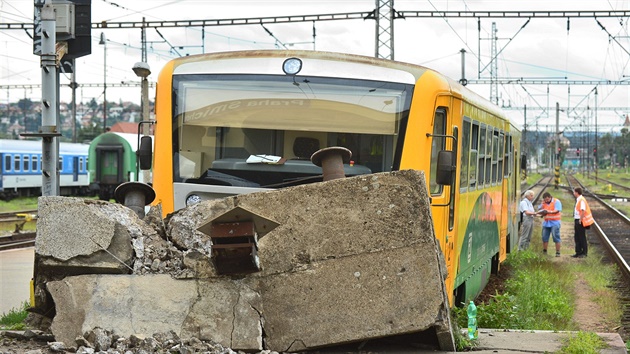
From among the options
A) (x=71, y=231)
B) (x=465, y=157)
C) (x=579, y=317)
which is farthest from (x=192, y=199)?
(x=579, y=317)

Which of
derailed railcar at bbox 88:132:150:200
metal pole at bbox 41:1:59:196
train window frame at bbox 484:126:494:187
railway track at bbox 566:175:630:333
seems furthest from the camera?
derailed railcar at bbox 88:132:150:200

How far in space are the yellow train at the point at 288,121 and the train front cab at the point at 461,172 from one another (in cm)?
2

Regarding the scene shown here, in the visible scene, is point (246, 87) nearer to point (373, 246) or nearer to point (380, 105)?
point (380, 105)

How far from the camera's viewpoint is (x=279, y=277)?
22.0ft

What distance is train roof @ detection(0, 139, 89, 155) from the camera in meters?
46.6

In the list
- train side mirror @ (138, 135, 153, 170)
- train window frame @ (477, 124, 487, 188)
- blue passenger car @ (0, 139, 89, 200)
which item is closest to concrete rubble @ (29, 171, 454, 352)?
train side mirror @ (138, 135, 153, 170)

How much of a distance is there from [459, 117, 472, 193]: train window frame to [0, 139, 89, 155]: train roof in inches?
1478

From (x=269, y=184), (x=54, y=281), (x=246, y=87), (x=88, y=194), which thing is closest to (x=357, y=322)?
(x=54, y=281)

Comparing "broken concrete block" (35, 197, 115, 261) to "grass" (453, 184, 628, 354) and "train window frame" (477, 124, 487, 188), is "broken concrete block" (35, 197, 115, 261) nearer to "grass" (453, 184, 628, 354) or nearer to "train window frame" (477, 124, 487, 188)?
"grass" (453, 184, 628, 354)

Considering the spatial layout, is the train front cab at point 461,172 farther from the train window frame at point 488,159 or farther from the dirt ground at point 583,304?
the dirt ground at point 583,304

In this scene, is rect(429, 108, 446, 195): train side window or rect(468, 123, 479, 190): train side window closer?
rect(429, 108, 446, 195): train side window

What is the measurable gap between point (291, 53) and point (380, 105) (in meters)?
0.99

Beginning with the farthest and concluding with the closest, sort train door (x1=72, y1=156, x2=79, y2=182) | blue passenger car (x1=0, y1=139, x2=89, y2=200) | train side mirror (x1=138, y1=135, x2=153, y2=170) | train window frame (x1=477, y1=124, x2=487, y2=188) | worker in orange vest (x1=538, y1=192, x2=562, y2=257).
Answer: train door (x1=72, y1=156, x2=79, y2=182)
blue passenger car (x1=0, y1=139, x2=89, y2=200)
worker in orange vest (x1=538, y1=192, x2=562, y2=257)
train window frame (x1=477, y1=124, x2=487, y2=188)
train side mirror (x1=138, y1=135, x2=153, y2=170)

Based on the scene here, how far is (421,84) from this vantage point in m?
9.20
